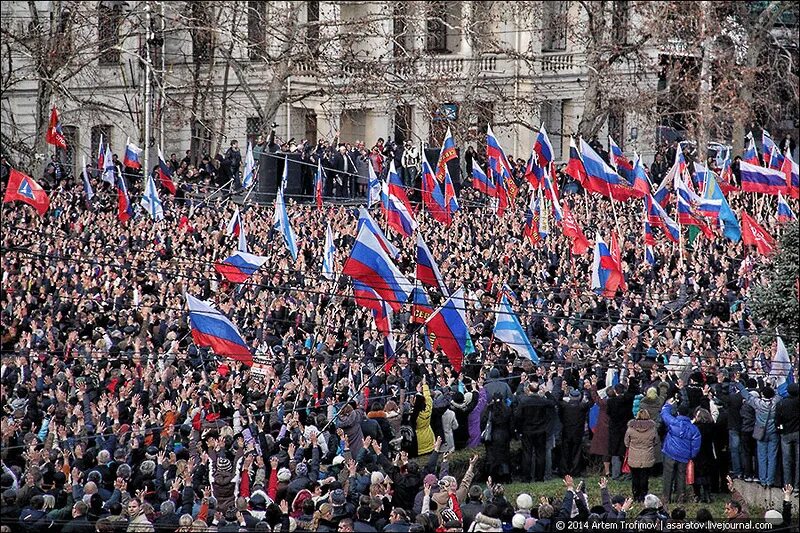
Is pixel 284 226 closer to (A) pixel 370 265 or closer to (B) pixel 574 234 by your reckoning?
(B) pixel 574 234

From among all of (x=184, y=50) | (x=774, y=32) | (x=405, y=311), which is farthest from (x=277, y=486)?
(x=774, y=32)

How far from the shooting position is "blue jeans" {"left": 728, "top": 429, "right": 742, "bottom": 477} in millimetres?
19797

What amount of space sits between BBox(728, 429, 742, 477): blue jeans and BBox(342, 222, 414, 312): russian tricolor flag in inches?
168

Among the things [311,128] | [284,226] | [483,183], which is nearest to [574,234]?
[483,183]

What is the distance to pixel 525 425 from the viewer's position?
20.8 m

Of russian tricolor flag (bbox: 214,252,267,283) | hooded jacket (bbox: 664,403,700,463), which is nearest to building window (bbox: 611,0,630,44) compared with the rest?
russian tricolor flag (bbox: 214,252,267,283)

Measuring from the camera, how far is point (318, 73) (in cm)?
3738

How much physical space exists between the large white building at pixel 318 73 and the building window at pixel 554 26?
0.06 m

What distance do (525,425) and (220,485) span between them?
4.28 meters

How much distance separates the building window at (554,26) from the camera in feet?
159

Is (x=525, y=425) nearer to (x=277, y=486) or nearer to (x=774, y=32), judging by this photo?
(x=277, y=486)

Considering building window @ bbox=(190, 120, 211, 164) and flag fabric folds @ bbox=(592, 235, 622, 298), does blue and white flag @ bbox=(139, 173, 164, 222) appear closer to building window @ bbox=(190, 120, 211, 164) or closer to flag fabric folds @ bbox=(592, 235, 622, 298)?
flag fabric folds @ bbox=(592, 235, 622, 298)

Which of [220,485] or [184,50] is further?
[184,50]

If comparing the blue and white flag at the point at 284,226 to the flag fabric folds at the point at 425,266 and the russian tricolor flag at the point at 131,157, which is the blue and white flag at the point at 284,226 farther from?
the russian tricolor flag at the point at 131,157
